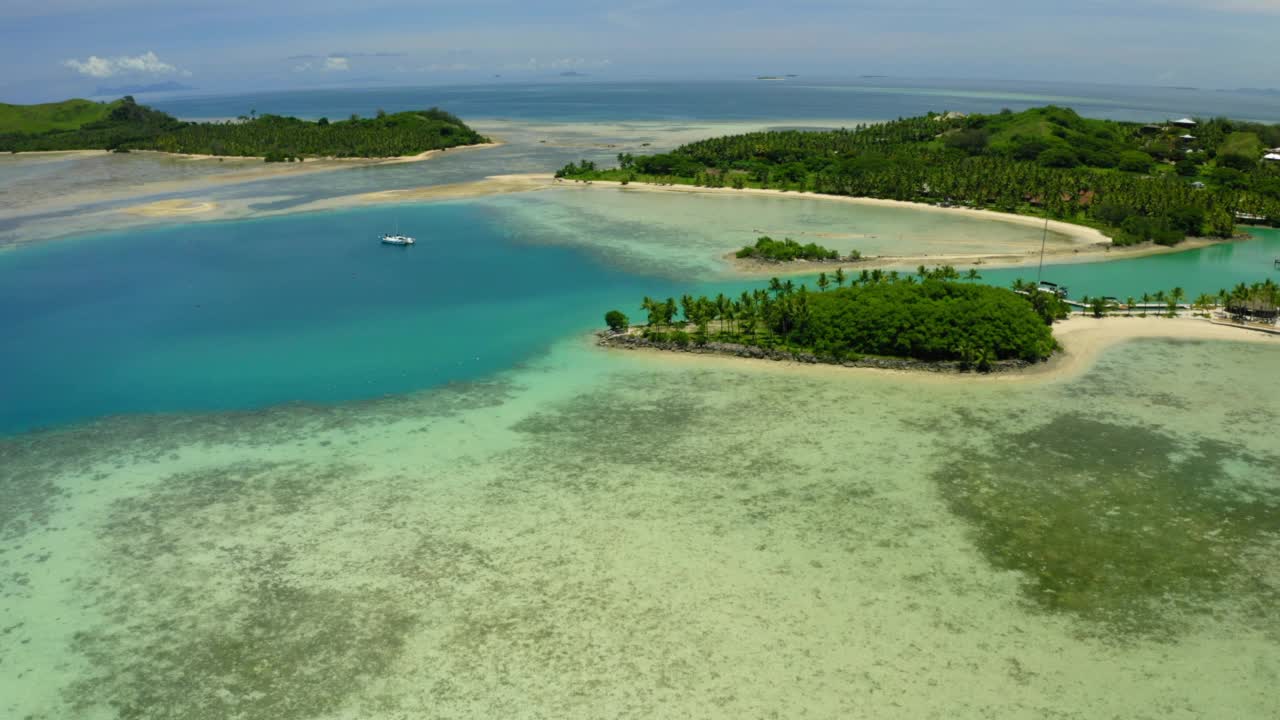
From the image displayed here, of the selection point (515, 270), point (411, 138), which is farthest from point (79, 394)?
point (411, 138)

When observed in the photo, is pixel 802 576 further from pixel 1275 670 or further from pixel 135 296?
pixel 135 296

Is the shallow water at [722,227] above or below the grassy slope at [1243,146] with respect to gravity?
below

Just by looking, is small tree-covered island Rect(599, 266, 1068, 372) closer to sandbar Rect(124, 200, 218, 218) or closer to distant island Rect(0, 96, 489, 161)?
sandbar Rect(124, 200, 218, 218)

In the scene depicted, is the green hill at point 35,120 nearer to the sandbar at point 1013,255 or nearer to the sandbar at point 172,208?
the sandbar at point 172,208

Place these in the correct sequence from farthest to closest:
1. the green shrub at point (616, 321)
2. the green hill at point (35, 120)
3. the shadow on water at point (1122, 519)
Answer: the green hill at point (35, 120) → the green shrub at point (616, 321) → the shadow on water at point (1122, 519)

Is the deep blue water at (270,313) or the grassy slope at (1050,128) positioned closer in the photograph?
the deep blue water at (270,313)

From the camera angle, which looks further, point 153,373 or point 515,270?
point 515,270

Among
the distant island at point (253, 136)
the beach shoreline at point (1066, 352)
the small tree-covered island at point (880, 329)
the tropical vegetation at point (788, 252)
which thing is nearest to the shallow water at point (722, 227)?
the tropical vegetation at point (788, 252)
